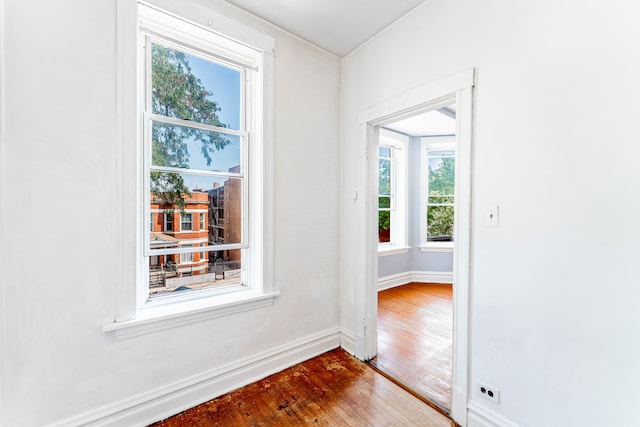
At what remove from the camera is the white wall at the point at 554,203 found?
1.17 meters

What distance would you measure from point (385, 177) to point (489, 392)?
12.2 ft

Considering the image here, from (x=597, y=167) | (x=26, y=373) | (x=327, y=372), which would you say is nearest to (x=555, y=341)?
(x=597, y=167)

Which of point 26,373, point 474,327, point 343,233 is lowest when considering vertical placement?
point 26,373

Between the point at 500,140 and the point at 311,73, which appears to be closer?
the point at 500,140

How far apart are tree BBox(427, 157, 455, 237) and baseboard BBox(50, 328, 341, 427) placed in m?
3.55

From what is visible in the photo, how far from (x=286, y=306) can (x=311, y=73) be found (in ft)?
6.84

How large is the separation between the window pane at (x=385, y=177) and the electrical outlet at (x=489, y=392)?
3.50 m

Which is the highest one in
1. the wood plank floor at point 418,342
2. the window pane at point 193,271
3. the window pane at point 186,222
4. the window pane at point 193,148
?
the window pane at point 193,148

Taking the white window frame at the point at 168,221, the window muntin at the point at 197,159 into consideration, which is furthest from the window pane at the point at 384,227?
the white window frame at the point at 168,221

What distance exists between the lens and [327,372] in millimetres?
2254

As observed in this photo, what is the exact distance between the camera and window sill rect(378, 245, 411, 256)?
4633 mm

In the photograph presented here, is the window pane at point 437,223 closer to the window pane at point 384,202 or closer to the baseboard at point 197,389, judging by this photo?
the window pane at point 384,202

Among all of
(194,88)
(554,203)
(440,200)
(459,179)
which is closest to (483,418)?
(554,203)

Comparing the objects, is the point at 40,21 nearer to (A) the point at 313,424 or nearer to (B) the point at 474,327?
(A) the point at 313,424
